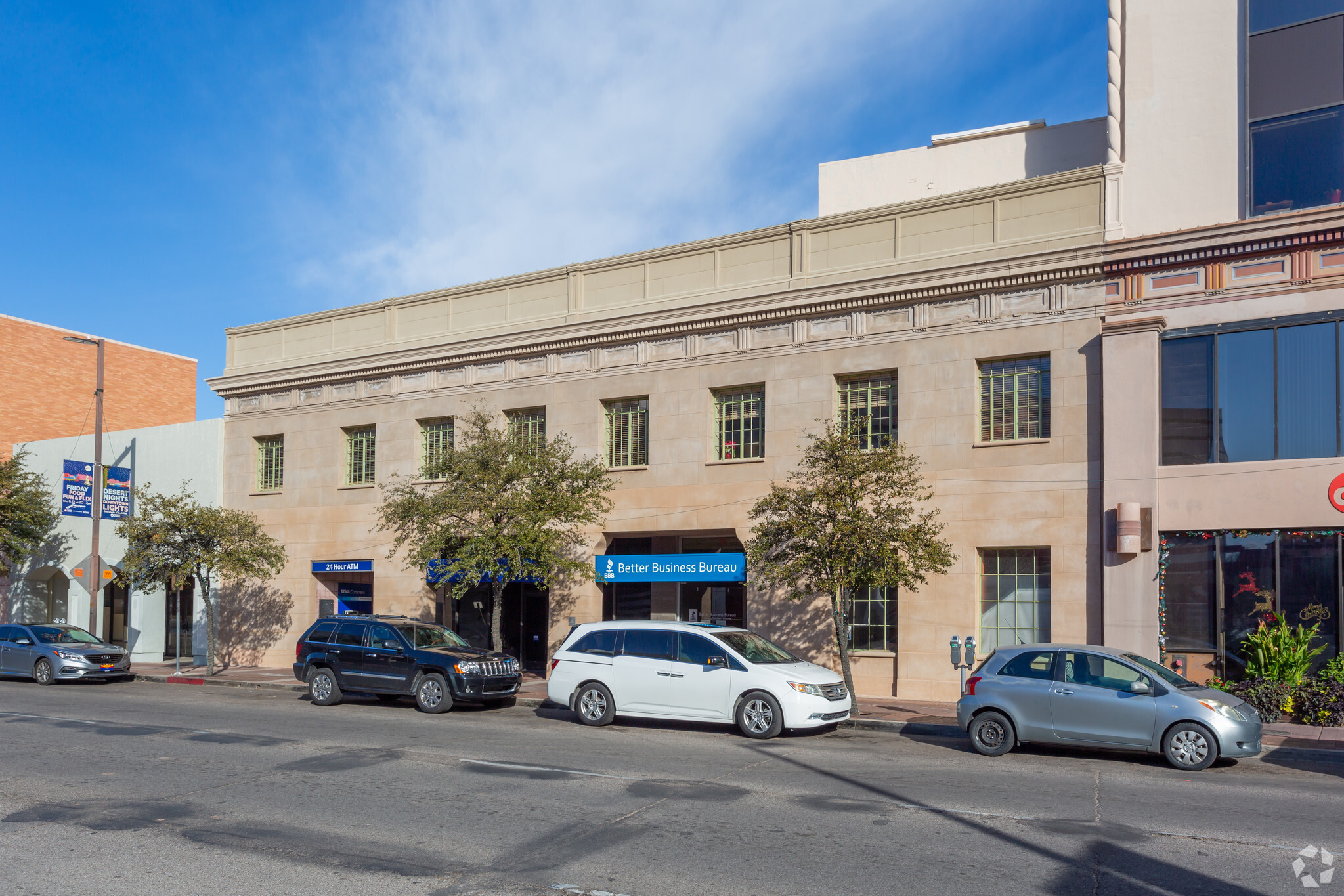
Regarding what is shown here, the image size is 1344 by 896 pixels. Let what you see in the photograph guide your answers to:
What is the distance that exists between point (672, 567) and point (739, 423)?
137 inches

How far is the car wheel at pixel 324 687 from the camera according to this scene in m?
19.3

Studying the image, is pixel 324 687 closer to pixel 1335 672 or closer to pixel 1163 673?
pixel 1163 673

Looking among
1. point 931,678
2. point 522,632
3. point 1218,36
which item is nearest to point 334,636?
point 522,632

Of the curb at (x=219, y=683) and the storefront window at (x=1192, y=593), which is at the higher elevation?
the storefront window at (x=1192, y=593)

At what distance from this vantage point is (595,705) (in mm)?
16172

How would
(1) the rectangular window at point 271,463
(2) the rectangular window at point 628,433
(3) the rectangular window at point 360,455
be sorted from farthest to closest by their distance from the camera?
(1) the rectangular window at point 271,463 → (3) the rectangular window at point 360,455 → (2) the rectangular window at point 628,433

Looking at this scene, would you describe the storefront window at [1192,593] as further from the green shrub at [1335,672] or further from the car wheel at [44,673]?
the car wheel at [44,673]

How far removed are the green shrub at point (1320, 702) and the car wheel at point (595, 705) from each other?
10554 millimetres

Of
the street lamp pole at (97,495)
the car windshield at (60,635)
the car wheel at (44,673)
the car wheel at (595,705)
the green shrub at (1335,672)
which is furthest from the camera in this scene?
the street lamp pole at (97,495)

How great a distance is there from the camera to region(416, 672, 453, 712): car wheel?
58.4ft

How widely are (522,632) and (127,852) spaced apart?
680 inches

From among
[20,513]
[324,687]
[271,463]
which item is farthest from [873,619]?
[20,513]

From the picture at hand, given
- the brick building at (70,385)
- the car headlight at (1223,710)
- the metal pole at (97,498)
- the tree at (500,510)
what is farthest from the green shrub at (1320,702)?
the brick building at (70,385)

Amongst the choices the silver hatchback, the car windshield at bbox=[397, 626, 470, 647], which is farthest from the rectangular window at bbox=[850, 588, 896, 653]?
the car windshield at bbox=[397, 626, 470, 647]
